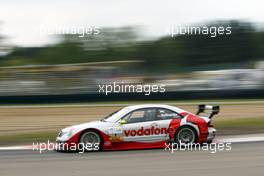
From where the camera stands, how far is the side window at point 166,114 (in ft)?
47.5

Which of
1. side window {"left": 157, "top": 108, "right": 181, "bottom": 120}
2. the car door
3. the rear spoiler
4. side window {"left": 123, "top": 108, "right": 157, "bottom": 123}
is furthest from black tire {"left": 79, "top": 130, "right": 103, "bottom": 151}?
the rear spoiler

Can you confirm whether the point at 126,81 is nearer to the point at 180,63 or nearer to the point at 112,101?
the point at 112,101

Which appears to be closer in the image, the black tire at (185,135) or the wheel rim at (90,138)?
the wheel rim at (90,138)

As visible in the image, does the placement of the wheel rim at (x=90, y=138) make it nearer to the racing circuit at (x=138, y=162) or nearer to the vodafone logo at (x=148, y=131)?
the racing circuit at (x=138, y=162)

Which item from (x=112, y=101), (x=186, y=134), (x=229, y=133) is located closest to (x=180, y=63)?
(x=112, y=101)

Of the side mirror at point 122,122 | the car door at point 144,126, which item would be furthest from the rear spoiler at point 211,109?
the side mirror at point 122,122

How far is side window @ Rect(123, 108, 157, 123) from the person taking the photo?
14.4m

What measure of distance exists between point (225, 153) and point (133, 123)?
2.71 metres

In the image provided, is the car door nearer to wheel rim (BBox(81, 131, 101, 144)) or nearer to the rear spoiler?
wheel rim (BBox(81, 131, 101, 144))

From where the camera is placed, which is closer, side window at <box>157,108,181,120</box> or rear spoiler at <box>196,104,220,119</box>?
side window at <box>157,108,181,120</box>

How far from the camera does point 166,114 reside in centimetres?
1452

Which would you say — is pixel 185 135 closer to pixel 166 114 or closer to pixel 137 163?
pixel 166 114

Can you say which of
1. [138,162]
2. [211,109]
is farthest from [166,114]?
[138,162]

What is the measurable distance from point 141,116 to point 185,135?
1.13 m
